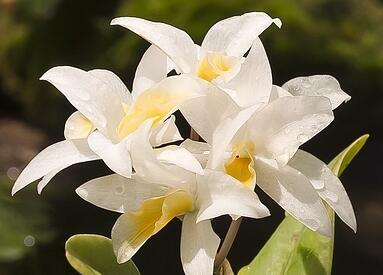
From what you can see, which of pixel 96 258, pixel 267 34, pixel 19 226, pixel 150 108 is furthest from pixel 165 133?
pixel 267 34

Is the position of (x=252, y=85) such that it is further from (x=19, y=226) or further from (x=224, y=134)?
(x=19, y=226)

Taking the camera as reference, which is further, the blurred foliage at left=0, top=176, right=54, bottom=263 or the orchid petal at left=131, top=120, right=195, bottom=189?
the blurred foliage at left=0, top=176, right=54, bottom=263

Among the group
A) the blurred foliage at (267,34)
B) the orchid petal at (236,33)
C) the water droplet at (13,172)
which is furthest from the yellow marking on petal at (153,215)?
the water droplet at (13,172)

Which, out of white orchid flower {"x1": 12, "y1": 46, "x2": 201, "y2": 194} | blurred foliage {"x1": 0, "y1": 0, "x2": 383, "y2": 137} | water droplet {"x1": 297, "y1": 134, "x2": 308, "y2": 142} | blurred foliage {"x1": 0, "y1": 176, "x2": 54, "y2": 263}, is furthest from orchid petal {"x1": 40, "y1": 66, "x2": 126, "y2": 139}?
blurred foliage {"x1": 0, "y1": 0, "x2": 383, "y2": 137}

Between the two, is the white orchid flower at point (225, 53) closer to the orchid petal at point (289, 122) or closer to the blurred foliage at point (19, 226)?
the orchid petal at point (289, 122)

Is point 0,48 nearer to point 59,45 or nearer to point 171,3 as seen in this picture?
point 59,45

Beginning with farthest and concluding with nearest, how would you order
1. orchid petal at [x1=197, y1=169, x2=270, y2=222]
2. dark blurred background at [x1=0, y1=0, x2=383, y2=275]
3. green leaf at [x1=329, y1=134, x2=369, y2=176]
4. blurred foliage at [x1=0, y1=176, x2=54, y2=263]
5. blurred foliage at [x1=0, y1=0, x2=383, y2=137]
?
blurred foliage at [x1=0, y1=0, x2=383, y2=137], dark blurred background at [x1=0, y1=0, x2=383, y2=275], blurred foliage at [x1=0, y1=176, x2=54, y2=263], green leaf at [x1=329, y1=134, x2=369, y2=176], orchid petal at [x1=197, y1=169, x2=270, y2=222]

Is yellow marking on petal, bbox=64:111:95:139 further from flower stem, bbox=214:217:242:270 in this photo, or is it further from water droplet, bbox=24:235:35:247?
Result: water droplet, bbox=24:235:35:247
